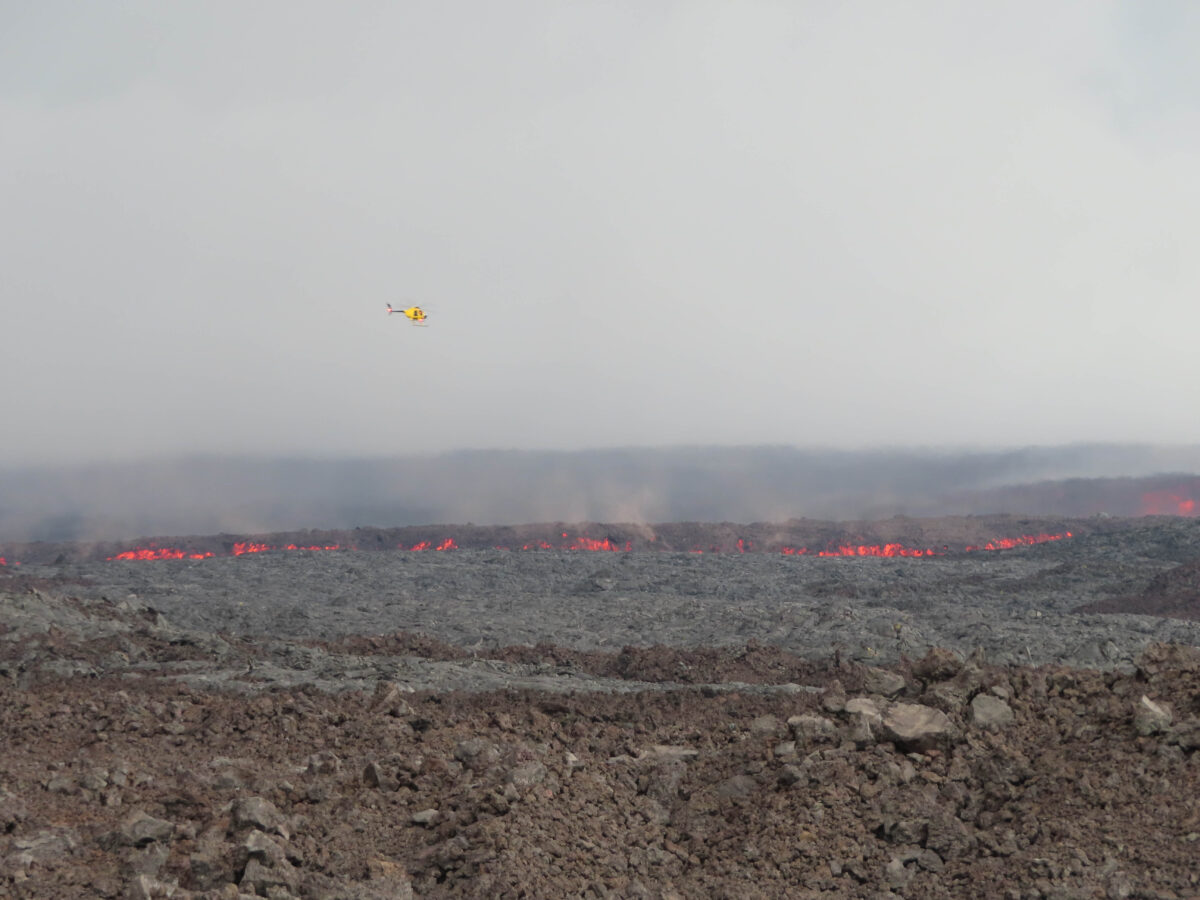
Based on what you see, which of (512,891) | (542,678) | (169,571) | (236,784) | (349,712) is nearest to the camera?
(512,891)

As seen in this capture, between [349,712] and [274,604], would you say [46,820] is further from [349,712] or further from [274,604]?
[274,604]

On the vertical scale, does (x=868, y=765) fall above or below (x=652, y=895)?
above

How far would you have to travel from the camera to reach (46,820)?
32.6 ft

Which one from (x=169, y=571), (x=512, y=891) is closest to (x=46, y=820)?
(x=512, y=891)

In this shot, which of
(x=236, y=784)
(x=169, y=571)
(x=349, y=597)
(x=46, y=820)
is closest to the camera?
(x=46, y=820)

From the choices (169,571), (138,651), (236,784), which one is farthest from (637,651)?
(169,571)

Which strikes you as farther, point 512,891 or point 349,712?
point 349,712

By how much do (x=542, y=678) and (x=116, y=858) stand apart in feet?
40.9

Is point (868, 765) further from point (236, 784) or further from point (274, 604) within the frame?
point (274, 604)

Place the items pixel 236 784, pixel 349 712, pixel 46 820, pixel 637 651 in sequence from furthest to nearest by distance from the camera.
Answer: pixel 637 651
pixel 349 712
pixel 236 784
pixel 46 820

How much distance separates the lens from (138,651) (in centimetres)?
2173

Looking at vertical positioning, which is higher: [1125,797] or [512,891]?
[1125,797]

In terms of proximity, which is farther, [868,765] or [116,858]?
[868,765]

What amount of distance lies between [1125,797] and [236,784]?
8.57 m
